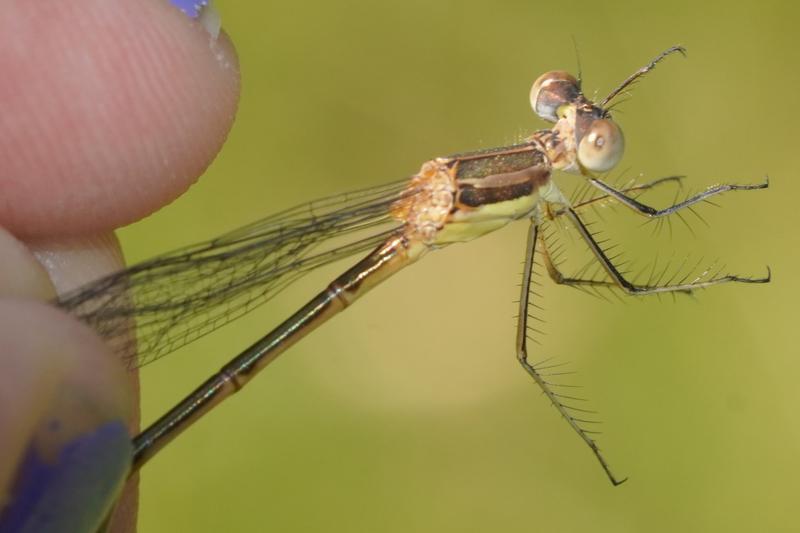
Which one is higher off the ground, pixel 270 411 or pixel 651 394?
pixel 270 411

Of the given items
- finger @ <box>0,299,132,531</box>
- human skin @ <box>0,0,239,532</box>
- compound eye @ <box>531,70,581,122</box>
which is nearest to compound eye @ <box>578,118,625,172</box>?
compound eye @ <box>531,70,581,122</box>

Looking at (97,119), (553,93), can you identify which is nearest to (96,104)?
(97,119)

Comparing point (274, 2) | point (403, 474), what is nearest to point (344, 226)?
point (403, 474)

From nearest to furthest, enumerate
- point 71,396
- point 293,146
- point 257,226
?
point 71,396 < point 257,226 < point 293,146

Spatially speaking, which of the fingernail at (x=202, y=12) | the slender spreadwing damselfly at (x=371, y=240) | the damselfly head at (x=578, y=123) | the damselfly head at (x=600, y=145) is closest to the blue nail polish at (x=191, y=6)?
the fingernail at (x=202, y=12)

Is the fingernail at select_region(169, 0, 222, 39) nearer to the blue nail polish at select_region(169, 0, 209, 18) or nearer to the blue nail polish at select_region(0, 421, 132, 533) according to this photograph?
the blue nail polish at select_region(169, 0, 209, 18)

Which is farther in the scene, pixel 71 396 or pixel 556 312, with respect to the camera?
Answer: pixel 556 312

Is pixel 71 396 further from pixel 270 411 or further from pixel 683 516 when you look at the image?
pixel 683 516

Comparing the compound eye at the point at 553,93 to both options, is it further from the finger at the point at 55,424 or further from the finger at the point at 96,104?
the finger at the point at 55,424
